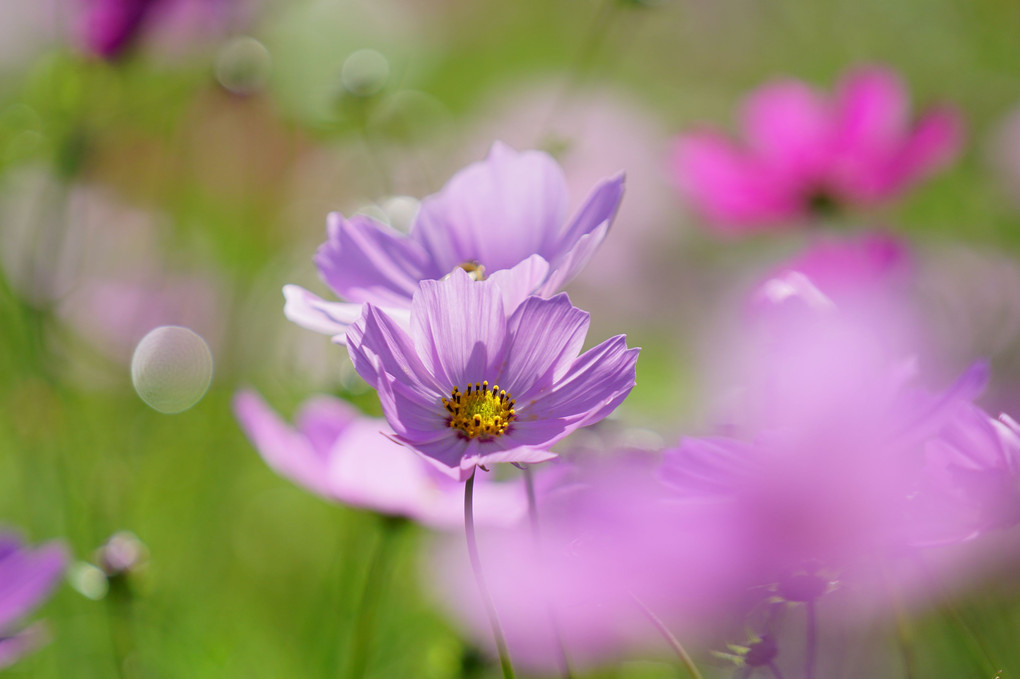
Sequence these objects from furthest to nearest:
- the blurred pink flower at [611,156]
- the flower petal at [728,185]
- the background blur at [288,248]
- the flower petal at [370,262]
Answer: the blurred pink flower at [611,156]
the flower petal at [728,185]
the background blur at [288,248]
the flower petal at [370,262]

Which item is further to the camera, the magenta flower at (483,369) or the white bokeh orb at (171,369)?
the white bokeh orb at (171,369)

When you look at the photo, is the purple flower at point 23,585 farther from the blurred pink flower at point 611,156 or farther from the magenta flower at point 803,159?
the blurred pink flower at point 611,156

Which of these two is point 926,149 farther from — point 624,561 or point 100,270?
point 100,270

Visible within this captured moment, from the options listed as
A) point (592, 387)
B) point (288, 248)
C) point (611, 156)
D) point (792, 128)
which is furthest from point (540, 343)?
point (611, 156)

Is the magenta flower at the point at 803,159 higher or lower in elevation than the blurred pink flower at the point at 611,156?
higher

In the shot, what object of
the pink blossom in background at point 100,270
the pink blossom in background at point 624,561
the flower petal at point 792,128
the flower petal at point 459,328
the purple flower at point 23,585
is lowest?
the pink blossom in background at point 100,270

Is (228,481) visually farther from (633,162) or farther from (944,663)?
(633,162)

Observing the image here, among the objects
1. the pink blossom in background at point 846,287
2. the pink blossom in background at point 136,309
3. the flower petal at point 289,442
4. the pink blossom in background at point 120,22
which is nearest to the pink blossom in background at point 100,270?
the pink blossom in background at point 136,309

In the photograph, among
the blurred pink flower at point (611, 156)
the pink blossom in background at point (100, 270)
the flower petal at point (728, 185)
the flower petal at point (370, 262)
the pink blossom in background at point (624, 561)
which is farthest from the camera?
the blurred pink flower at point (611, 156)
